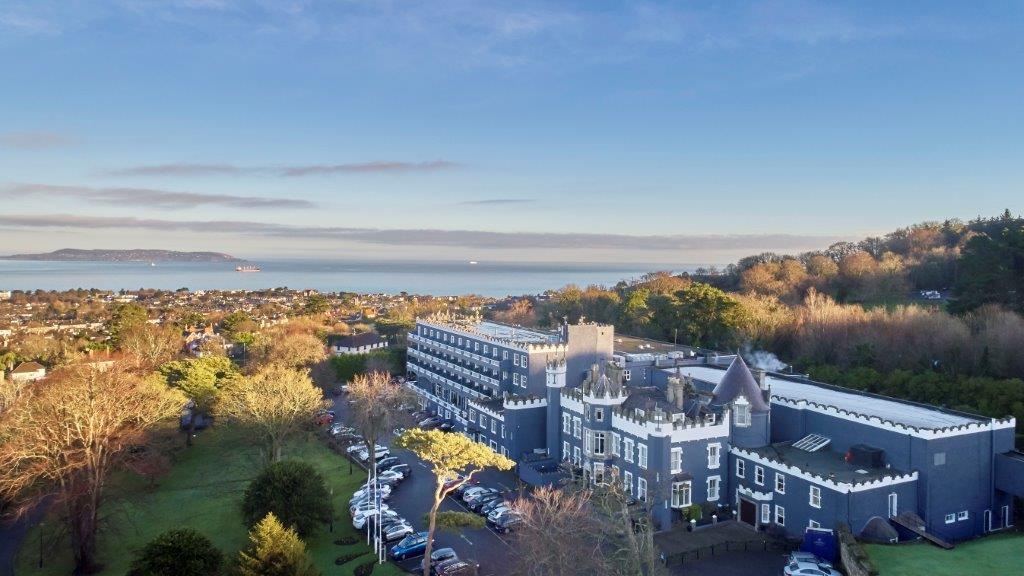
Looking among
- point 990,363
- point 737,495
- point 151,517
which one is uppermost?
point 990,363

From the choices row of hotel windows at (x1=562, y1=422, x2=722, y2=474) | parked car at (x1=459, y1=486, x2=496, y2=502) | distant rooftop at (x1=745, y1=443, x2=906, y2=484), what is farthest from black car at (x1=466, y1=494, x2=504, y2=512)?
distant rooftop at (x1=745, y1=443, x2=906, y2=484)

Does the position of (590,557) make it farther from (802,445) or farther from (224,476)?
(224,476)

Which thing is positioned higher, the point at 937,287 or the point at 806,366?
the point at 937,287

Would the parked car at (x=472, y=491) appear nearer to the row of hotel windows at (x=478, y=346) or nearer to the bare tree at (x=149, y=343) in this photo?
the row of hotel windows at (x=478, y=346)

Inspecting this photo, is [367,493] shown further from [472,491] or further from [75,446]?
[75,446]

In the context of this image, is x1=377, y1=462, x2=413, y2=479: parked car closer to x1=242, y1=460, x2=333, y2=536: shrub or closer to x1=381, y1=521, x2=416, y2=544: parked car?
x1=381, y1=521, x2=416, y2=544: parked car

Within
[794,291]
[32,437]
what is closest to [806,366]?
[794,291]
